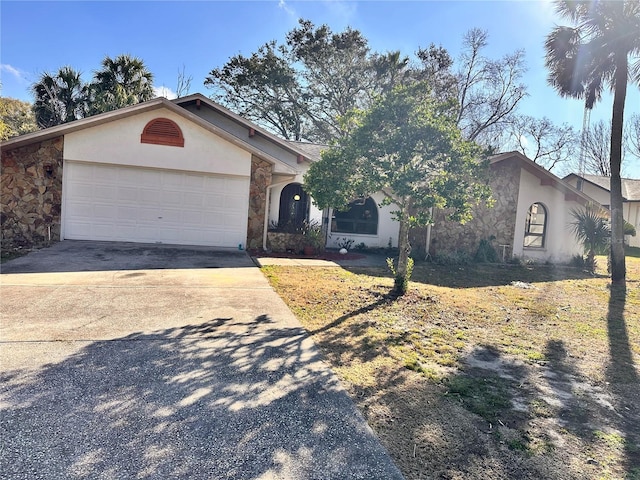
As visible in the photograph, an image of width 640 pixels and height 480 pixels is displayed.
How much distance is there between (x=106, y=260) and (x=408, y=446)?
8877 millimetres

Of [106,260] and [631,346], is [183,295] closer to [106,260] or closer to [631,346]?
[106,260]

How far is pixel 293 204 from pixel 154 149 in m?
5.05

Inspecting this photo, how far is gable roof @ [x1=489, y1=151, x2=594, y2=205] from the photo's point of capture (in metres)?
13.9

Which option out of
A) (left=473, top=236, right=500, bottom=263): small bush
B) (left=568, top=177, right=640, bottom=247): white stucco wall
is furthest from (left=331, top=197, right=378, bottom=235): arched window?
(left=568, top=177, right=640, bottom=247): white stucco wall

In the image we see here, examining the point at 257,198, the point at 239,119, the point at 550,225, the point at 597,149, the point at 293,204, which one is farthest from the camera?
the point at 597,149

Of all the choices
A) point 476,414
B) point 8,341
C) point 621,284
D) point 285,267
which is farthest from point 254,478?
point 621,284

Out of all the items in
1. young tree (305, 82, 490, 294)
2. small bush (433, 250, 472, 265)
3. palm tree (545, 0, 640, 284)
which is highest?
palm tree (545, 0, 640, 284)

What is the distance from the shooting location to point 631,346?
562cm

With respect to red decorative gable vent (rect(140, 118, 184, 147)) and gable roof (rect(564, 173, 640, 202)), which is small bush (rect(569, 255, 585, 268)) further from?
red decorative gable vent (rect(140, 118, 184, 147))

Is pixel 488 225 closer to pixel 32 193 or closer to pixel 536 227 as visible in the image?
pixel 536 227

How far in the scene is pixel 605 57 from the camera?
11.1 metres

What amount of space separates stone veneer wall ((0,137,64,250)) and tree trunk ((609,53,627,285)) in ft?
52.7

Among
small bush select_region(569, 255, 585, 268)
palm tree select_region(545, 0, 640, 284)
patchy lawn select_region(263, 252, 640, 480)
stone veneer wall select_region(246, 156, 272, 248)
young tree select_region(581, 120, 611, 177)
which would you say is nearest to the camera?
patchy lawn select_region(263, 252, 640, 480)

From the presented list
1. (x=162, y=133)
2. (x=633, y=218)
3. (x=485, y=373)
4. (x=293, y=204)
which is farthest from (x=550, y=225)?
(x=633, y=218)
